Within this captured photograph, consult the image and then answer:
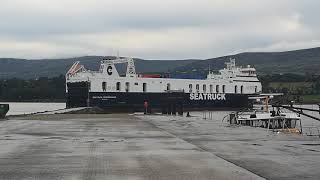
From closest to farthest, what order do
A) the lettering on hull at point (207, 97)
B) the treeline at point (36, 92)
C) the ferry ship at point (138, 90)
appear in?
the ferry ship at point (138, 90) → the lettering on hull at point (207, 97) → the treeline at point (36, 92)

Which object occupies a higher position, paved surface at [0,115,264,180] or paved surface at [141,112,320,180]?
paved surface at [0,115,264,180]

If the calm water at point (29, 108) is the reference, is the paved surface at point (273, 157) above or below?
above

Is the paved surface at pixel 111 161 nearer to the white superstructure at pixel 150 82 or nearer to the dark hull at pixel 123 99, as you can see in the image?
the dark hull at pixel 123 99

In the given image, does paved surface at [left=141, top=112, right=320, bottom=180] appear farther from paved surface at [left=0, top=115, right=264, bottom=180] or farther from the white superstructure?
the white superstructure

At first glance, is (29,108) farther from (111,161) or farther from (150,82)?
(111,161)

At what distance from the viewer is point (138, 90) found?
84.4m

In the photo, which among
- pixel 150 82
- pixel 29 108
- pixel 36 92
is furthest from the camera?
pixel 36 92

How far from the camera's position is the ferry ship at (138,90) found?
80.7m

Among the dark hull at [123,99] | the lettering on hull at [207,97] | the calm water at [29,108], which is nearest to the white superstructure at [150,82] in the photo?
the lettering on hull at [207,97]

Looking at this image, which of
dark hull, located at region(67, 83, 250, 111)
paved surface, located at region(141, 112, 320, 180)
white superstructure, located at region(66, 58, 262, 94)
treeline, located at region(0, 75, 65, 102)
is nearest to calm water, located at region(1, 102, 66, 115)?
dark hull, located at region(67, 83, 250, 111)

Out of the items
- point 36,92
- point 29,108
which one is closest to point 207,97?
point 29,108

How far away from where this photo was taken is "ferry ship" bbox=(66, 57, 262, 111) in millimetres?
80688

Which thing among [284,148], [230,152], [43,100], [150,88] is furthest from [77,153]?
[43,100]

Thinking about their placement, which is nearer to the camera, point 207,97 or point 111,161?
point 111,161
